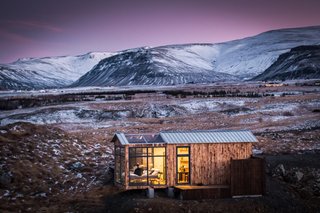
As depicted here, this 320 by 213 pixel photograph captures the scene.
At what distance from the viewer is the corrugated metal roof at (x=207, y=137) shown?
28.9 meters

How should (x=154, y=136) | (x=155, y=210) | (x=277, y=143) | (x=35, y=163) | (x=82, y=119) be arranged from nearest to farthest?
(x=155, y=210) → (x=154, y=136) → (x=35, y=163) → (x=277, y=143) → (x=82, y=119)

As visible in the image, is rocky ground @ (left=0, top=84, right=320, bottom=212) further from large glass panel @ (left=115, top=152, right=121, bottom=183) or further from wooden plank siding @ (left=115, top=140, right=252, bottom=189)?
wooden plank siding @ (left=115, top=140, right=252, bottom=189)

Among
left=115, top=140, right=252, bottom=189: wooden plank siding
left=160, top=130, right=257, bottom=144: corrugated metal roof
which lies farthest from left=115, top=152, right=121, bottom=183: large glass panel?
left=160, top=130, right=257, bottom=144: corrugated metal roof

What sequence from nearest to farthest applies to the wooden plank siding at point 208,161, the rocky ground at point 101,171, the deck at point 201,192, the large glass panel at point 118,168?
the rocky ground at point 101,171
the deck at point 201,192
the wooden plank siding at point 208,161
the large glass panel at point 118,168

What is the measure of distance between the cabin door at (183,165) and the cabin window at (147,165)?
103 cm

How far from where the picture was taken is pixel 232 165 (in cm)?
2808

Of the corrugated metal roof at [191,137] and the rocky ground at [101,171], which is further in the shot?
the corrugated metal roof at [191,137]

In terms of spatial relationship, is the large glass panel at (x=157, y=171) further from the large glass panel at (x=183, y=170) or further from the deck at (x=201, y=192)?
the deck at (x=201, y=192)

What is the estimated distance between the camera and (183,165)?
2873cm

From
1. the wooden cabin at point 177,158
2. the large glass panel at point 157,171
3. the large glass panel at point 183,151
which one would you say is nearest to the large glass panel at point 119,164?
the wooden cabin at point 177,158

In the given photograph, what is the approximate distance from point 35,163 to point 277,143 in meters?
23.5

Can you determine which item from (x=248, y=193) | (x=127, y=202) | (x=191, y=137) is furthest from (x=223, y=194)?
(x=127, y=202)

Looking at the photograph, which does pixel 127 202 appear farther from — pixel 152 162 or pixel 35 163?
pixel 35 163

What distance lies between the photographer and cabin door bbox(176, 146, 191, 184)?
28.6 metres
